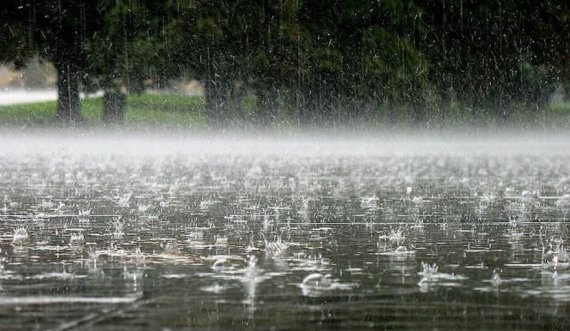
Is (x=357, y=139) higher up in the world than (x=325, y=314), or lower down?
higher up

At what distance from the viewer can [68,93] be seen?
125 feet

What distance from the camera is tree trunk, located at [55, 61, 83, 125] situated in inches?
1490

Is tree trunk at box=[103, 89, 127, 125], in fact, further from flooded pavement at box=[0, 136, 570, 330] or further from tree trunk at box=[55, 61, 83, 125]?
flooded pavement at box=[0, 136, 570, 330]

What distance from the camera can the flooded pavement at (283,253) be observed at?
4969 mm

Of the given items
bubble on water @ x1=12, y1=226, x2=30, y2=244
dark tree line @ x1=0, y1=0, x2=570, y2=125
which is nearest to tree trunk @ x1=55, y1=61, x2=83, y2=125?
dark tree line @ x1=0, y1=0, x2=570, y2=125

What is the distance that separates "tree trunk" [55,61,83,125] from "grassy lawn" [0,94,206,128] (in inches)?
20.6

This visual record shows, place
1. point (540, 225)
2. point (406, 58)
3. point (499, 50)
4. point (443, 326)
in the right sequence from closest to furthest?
1. point (443, 326)
2. point (540, 225)
3. point (406, 58)
4. point (499, 50)

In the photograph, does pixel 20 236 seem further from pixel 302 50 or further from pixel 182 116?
pixel 182 116

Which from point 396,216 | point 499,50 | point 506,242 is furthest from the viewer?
point 499,50

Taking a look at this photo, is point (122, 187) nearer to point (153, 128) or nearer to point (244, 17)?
point (244, 17)

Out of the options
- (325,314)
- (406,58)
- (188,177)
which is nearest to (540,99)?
(406,58)

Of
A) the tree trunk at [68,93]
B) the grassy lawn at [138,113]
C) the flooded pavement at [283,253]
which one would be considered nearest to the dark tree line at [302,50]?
the tree trunk at [68,93]

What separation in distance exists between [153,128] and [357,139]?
708 cm

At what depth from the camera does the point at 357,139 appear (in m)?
36.5
